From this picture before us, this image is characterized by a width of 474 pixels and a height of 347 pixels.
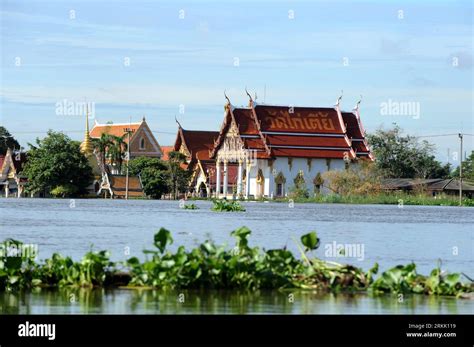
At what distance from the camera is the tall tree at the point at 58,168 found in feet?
284

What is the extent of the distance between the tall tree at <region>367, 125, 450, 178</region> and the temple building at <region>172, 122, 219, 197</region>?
1605 centimetres

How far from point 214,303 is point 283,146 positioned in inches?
3598

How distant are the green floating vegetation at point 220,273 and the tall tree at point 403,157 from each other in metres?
98.0

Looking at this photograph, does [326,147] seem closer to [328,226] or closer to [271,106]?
[271,106]

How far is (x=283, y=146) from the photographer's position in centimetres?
10644

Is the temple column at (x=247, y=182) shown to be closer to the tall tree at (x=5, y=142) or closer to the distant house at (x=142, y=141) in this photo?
the distant house at (x=142, y=141)

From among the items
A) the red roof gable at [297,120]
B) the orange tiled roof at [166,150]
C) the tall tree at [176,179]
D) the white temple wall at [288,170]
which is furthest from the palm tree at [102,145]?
the orange tiled roof at [166,150]

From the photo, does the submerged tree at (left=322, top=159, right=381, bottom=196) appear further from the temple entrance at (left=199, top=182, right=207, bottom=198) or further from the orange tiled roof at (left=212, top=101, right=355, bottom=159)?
the temple entrance at (left=199, top=182, right=207, bottom=198)

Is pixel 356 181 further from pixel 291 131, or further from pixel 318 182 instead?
pixel 291 131

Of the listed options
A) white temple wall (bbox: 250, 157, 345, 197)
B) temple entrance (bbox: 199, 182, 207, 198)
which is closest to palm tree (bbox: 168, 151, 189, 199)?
white temple wall (bbox: 250, 157, 345, 197)

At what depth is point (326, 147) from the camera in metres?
107

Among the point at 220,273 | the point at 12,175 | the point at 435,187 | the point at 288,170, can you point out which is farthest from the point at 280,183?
the point at 220,273
